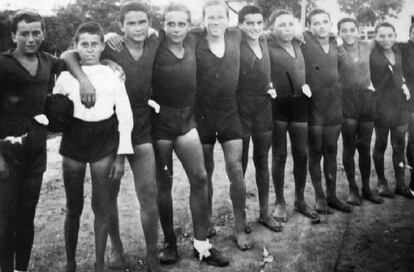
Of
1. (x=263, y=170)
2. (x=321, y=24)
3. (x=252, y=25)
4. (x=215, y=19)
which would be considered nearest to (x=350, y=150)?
(x=263, y=170)

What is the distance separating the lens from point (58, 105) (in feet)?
10.8

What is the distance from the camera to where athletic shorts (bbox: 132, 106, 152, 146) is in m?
3.63

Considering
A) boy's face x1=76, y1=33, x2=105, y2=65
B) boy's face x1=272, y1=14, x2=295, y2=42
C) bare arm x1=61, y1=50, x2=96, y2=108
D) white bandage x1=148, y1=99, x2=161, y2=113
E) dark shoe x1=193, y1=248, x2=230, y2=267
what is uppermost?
boy's face x1=272, y1=14, x2=295, y2=42

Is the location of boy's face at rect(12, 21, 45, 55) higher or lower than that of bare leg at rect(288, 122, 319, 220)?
higher

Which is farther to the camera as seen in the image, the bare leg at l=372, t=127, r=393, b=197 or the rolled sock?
the bare leg at l=372, t=127, r=393, b=197

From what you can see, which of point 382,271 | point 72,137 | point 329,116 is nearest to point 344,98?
point 329,116

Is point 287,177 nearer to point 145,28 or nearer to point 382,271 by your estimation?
point 382,271

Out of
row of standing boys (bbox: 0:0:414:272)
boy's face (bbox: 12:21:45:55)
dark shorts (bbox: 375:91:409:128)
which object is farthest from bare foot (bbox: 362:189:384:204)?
boy's face (bbox: 12:21:45:55)

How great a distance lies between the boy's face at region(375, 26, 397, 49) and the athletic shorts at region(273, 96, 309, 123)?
1315 mm

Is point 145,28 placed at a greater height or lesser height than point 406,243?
greater

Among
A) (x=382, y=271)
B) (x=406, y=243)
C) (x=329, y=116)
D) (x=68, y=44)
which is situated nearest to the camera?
(x=382, y=271)

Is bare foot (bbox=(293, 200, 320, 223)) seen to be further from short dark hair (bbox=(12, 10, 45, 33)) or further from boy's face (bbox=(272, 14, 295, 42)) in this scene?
short dark hair (bbox=(12, 10, 45, 33))

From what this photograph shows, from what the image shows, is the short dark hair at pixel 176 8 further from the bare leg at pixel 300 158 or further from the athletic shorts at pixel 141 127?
the bare leg at pixel 300 158

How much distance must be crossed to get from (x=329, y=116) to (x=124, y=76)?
8.46 feet
